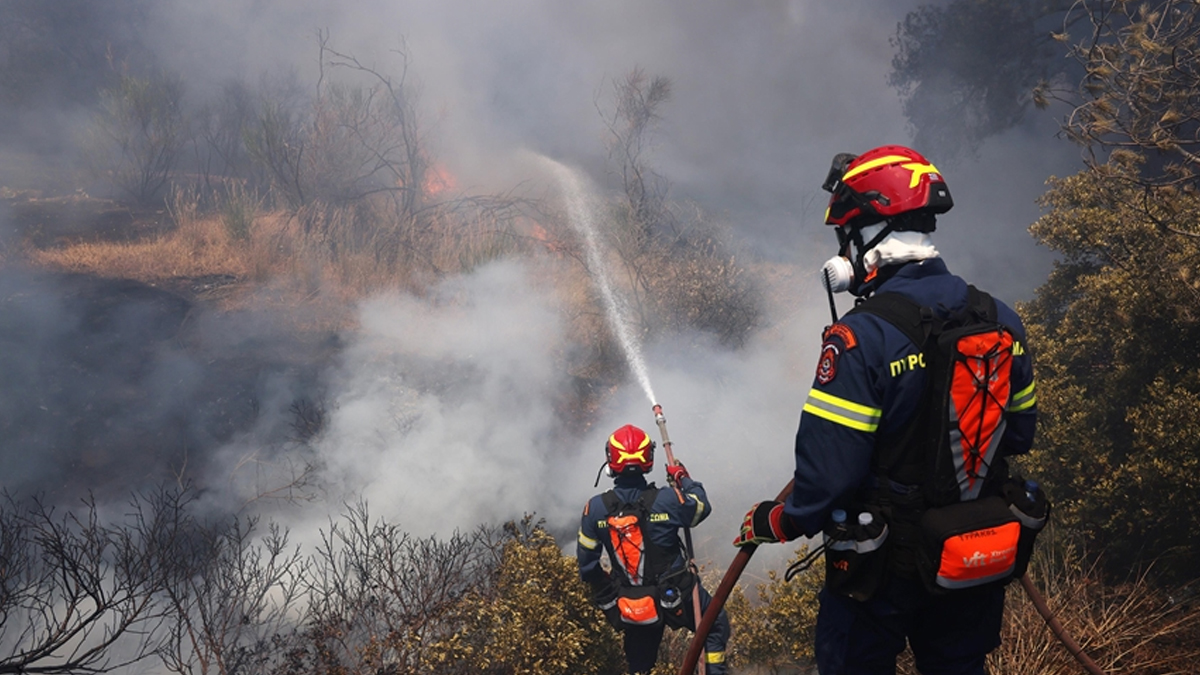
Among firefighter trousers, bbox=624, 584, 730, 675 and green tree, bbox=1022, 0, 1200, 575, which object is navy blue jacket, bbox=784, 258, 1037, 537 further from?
green tree, bbox=1022, 0, 1200, 575

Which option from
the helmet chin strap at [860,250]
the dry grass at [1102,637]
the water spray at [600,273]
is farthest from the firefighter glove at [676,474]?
the water spray at [600,273]

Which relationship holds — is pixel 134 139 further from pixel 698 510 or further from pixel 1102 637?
pixel 1102 637

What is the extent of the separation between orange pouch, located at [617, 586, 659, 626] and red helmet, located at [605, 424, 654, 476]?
0.72 m

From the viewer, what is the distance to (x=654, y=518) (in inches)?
172

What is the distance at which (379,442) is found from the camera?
8.50m

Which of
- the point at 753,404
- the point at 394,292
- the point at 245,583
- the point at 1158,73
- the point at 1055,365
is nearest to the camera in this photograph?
the point at 1158,73

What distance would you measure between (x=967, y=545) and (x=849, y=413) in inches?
18.9

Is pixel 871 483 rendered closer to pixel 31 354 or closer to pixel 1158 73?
pixel 1158 73

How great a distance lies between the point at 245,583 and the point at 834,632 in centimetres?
395

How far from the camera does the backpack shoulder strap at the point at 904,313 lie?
203cm

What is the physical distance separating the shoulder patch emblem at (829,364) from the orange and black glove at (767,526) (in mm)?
425

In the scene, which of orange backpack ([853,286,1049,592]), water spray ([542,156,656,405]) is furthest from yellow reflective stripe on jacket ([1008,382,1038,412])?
water spray ([542,156,656,405])

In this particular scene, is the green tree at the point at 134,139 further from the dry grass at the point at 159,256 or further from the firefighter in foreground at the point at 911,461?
the firefighter in foreground at the point at 911,461

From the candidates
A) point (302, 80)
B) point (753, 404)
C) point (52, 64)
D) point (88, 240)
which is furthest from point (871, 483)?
point (52, 64)
